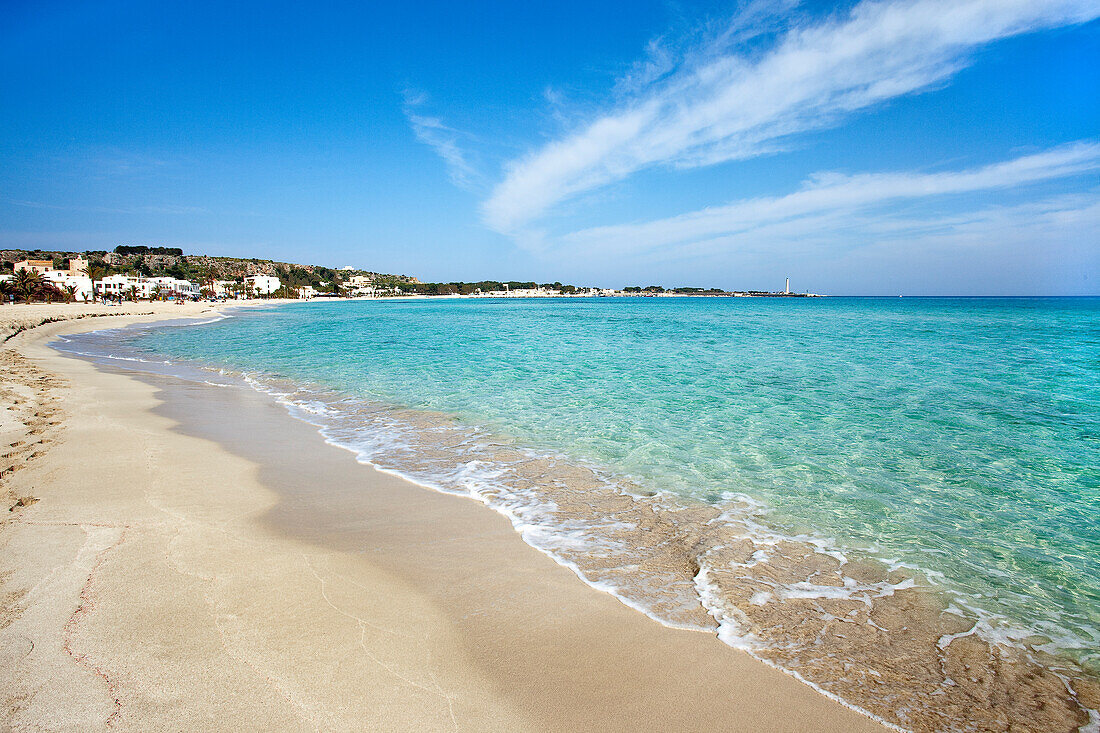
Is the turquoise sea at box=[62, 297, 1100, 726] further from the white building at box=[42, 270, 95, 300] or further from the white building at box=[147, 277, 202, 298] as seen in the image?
the white building at box=[147, 277, 202, 298]

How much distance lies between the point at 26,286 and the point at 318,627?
295 ft

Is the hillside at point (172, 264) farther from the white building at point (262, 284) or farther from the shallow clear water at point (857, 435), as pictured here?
the shallow clear water at point (857, 435)

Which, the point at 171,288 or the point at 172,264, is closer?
the point at 171,288

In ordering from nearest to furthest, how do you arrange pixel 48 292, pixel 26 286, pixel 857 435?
pixel 857 435
pixel 26 286
pixel 48 292

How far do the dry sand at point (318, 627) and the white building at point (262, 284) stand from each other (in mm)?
161872

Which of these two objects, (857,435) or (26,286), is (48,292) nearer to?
(26,286)

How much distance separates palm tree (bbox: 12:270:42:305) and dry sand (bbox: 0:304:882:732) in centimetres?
8225

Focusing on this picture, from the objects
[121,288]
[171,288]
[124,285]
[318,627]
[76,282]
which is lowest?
[318,627]

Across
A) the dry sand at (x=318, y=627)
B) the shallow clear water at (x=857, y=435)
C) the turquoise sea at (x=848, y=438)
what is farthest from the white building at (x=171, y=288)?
the dry sand at (x=318, y=627)

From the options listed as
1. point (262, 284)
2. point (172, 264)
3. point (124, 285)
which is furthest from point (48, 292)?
point (172, 264)

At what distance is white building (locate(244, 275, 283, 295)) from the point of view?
145375 millimetres

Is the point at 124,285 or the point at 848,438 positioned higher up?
the point at 124,285

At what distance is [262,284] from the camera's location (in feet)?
498

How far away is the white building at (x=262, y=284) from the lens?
5723 inches
